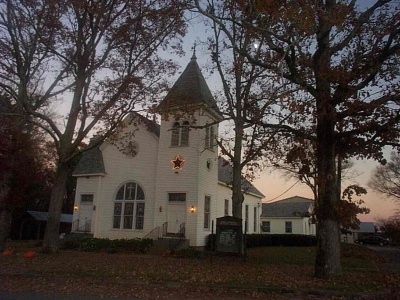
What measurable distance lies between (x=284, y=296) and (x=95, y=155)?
20357mm

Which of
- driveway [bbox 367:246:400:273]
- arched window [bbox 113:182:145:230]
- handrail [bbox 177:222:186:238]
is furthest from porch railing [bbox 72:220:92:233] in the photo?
driveway [bbox 367:246:400:273]

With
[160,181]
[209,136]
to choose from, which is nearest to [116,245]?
[160,181]

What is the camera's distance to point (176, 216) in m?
22.7

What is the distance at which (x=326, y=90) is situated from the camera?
1236 cm

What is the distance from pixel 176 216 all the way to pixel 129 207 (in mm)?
3595

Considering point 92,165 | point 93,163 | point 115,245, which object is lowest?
point 115,245

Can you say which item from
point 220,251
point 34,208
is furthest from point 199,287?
point 34,208

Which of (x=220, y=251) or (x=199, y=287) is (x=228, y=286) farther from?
(x=220, y=251)

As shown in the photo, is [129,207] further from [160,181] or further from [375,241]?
[375,241]

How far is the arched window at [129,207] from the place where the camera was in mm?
23891

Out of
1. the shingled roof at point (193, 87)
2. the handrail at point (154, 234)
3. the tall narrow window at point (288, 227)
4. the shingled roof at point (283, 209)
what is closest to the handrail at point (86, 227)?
the handrail at point (154, 234)

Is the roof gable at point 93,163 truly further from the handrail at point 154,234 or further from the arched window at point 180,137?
the handrail at point 154,234

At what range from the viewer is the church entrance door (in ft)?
73.6

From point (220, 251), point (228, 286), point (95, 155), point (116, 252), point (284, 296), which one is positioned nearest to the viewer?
point (284, 296)
